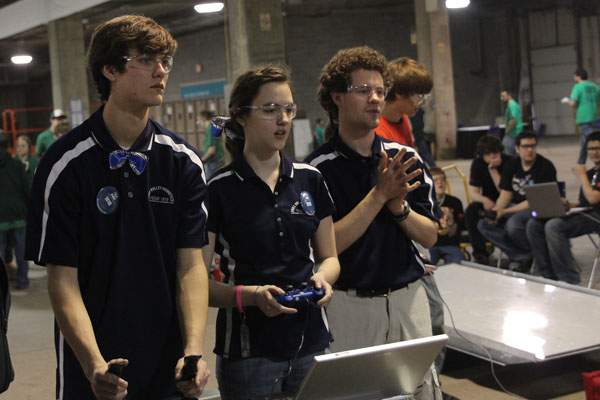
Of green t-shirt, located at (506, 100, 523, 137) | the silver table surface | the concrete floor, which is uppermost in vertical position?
green t-shirt, located at (506, 100, 523, 137)

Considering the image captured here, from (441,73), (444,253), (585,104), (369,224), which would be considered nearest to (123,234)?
(369,224)

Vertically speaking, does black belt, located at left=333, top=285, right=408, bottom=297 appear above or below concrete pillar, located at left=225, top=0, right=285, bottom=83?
below

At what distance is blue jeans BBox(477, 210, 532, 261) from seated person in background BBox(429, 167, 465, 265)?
266 millimetres

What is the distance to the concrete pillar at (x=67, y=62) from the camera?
61.3 feet

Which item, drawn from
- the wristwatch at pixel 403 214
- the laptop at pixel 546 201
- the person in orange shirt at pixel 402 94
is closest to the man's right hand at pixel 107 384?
the wristwatch at pixel 403 214

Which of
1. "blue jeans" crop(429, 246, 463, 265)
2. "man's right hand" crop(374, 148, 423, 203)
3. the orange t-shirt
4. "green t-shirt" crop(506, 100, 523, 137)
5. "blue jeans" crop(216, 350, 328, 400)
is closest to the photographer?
"blue jeans" crop(216, 350, 328, 400)

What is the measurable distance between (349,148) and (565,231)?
15.9 feet

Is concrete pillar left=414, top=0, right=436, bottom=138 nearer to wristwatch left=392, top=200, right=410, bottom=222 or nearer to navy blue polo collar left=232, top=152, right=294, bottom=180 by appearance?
wristwatch left=392, top=200, right=410, bottom=222

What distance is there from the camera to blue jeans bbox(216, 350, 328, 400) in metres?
2.53

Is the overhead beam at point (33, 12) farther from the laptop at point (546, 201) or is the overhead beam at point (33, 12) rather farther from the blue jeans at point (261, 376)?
the blue jeans at point (261, 376)

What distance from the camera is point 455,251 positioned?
7777mm

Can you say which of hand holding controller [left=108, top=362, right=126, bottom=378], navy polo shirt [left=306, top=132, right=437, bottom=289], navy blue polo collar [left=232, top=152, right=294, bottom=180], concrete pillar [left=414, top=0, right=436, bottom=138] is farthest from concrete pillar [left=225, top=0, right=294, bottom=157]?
concrete pillar [left=414, top=0, right=436, bottom=138]

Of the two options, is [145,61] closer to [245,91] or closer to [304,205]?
[245,91]

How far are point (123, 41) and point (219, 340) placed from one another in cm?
99
